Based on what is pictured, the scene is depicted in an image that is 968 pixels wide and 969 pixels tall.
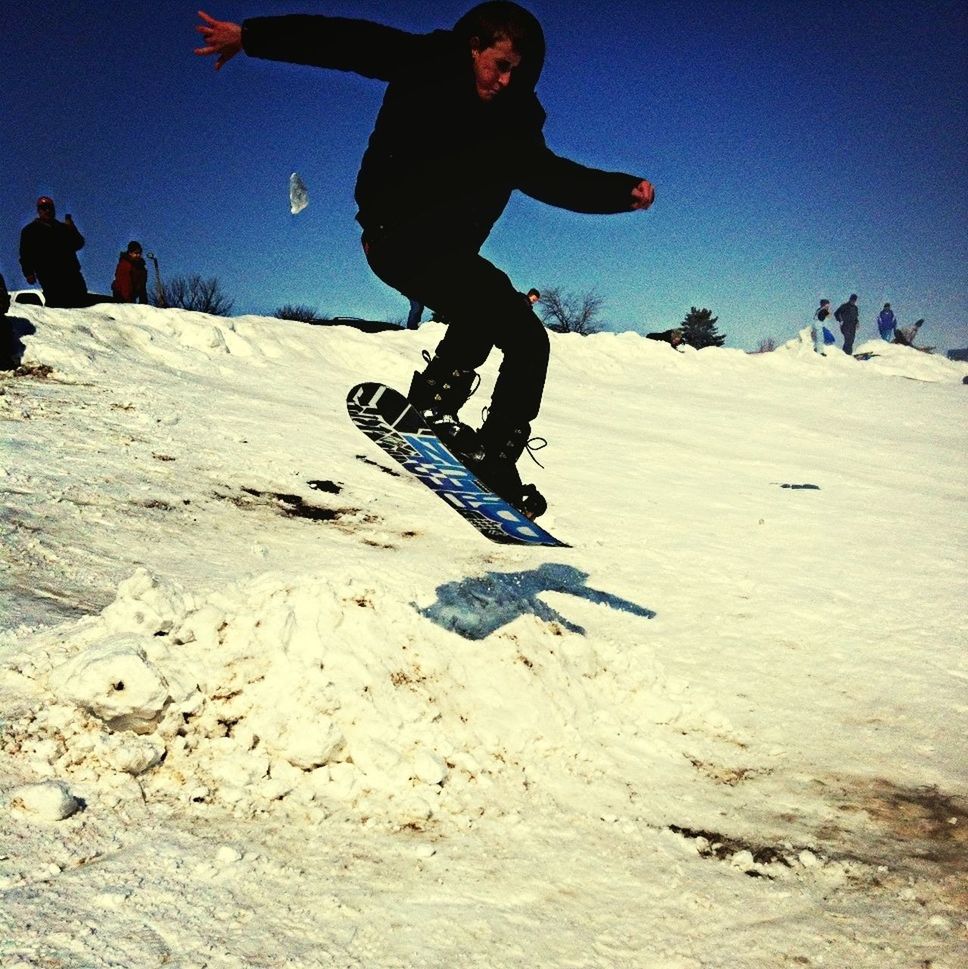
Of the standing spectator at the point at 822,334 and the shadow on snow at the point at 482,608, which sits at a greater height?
the standing spectator at the point at 822,334

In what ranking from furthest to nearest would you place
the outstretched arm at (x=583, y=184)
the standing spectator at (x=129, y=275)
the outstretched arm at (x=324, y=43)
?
the standing spectator at (x=129, y=275)
the outstretched arm at (x=583, y=184)
the outstretched arm at (x=324, y=43)

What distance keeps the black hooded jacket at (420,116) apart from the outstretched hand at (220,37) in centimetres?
4

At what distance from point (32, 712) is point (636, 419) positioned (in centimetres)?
1419

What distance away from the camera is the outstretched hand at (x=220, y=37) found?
3.21 meters

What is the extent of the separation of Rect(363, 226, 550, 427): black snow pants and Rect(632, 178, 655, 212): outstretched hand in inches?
30.4

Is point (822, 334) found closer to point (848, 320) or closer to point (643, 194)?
point (848, 320)

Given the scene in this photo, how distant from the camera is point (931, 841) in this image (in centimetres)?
306

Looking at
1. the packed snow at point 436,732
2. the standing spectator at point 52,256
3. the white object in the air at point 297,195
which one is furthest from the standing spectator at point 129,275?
the white object in the air at point 297,195

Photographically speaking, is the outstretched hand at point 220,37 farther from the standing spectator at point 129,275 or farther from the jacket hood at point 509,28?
the standing spectator at point 129,275

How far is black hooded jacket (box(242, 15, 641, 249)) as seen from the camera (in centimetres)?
327

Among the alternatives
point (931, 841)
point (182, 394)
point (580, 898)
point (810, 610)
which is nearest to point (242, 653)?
point (580, 898)

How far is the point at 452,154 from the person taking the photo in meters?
3.37

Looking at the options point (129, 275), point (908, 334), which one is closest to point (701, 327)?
point (908, 334)

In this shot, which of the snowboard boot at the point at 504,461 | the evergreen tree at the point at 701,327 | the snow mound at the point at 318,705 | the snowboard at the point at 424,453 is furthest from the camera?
the evergreen tree at the point at 701,327
